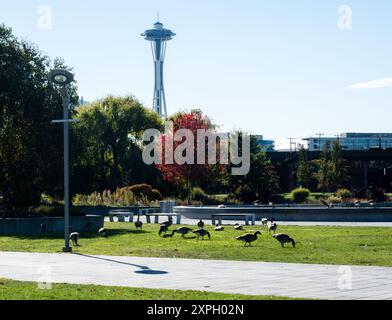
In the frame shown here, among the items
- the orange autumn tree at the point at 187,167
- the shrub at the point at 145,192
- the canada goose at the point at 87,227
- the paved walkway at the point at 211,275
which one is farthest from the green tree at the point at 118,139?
the paved walkway at the point at 211,275

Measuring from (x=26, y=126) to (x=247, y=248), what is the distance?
17549mm

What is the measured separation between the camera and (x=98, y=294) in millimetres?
11898

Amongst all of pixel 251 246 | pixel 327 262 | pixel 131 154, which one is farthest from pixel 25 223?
pixel 131 154

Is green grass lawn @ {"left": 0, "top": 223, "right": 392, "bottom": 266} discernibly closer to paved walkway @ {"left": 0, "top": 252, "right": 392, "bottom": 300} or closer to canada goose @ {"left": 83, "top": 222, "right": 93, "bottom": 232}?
paved walkway @ {"left": 0, "top": 252, "right": 392, "bottom": 300}

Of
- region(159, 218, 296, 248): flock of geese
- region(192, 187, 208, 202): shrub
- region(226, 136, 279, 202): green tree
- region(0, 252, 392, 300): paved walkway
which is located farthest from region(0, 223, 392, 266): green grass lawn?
region(192, 187, 208, 202): shrub

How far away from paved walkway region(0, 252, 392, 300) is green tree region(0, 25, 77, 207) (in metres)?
16.3

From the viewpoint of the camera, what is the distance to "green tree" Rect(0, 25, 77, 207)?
3459 cm

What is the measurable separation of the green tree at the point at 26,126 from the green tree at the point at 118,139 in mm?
26639

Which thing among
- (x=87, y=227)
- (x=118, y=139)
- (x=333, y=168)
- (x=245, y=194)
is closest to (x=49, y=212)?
(x=87, y=227)

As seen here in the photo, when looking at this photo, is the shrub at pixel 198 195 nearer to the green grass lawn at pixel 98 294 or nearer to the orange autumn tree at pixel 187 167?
the orange autumn tree at pixel 187 167

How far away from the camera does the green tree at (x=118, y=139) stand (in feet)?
215

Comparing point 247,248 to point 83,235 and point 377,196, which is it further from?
point 377,196

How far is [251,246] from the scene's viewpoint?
853 inches
